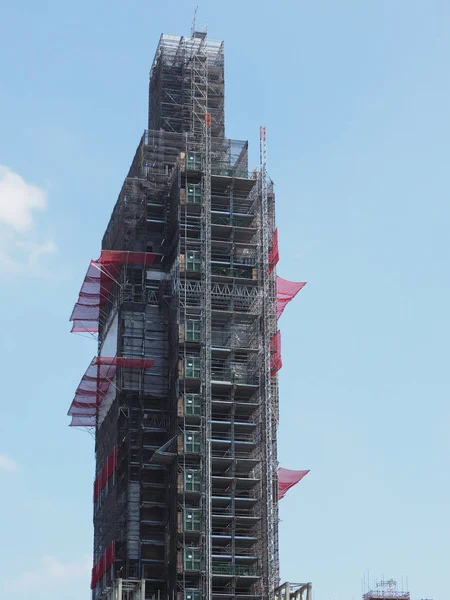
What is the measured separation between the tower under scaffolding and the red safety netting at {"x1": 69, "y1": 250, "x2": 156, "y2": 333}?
286mm

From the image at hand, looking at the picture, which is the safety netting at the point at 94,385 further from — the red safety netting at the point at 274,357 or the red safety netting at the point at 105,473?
the red safety netting at the point at 274,357

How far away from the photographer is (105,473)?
179 meters

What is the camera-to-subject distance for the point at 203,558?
506 ft

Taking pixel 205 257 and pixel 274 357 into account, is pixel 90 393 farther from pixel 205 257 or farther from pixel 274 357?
pixel 205 257

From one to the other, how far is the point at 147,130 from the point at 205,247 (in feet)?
78.2

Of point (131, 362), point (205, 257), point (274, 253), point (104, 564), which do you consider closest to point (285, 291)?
point (274, 253)

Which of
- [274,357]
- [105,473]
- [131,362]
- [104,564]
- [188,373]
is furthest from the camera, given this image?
[105,473]

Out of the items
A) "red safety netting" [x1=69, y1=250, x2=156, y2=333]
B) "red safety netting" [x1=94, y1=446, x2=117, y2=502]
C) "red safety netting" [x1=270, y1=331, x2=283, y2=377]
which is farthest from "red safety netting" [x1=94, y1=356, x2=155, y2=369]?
"red safety netting" [x1=270, y1=331, x2=283, y2=377]

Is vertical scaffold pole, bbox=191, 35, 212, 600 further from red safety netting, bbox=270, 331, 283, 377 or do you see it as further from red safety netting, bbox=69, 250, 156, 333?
red safety netting, bbox=270, 331, 283, 377

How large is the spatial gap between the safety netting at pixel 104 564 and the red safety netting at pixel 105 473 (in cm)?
1044

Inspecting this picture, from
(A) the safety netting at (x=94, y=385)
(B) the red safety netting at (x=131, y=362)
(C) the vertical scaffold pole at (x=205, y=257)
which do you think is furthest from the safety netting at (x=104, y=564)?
(A) the safety netting at (x=94, y=385)

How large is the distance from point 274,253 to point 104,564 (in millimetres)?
47403

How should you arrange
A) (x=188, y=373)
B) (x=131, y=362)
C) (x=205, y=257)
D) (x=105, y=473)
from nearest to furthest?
1. (x=188, y=373)
2. (x=131, y=362)
3. (x=205, y=257)
4. (x=105, y=473)

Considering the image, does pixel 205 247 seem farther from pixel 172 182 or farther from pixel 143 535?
pixel 143 535
